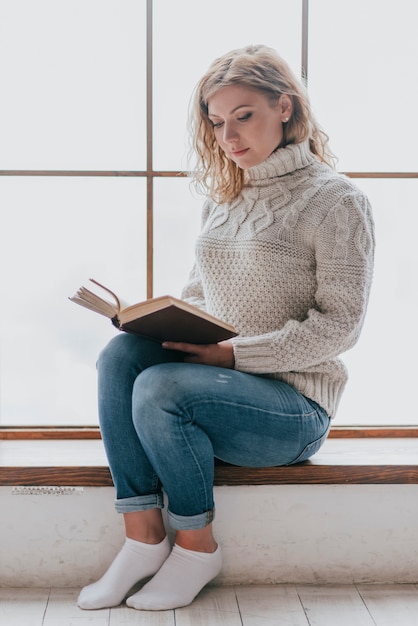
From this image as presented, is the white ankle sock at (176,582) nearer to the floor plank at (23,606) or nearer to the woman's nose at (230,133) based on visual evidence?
the floor plank at (23,606)

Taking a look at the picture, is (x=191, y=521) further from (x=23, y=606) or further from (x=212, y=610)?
(x=23, y=606)

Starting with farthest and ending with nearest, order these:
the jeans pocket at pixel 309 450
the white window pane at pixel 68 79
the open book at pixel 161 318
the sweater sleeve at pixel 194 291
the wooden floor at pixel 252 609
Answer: the white window pane at pixel 68 79, the sweater sleeve at pixel 194 291, the jeans pocket at pixel 309 450, the wooden floor at pixel 252 609, the open book at pixel 161 318

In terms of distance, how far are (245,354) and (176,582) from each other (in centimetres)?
52

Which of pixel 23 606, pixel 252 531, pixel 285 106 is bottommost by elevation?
pixel 23 606

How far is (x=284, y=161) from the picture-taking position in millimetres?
1815

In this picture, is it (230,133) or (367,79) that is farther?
(367,79)

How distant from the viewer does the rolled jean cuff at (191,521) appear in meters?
1.65

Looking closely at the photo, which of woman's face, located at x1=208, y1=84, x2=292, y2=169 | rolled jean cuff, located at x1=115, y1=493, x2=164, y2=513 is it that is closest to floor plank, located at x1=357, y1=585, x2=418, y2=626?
rolled jean cuff, located at x1=115, y1=493, x2=164, y2=513

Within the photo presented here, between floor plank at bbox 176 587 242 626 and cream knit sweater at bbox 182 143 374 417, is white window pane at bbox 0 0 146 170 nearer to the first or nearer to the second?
cream knit sweater at bbox 182 143 374 417

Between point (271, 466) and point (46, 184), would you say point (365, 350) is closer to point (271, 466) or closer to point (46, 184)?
point (271, 466)

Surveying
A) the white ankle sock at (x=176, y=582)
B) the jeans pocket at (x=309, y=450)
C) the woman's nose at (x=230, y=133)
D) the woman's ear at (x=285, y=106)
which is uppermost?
the woman's ear at (x=285, y=106)

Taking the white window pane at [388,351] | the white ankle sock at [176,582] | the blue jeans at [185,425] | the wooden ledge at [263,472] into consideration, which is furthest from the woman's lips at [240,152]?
the white ankle sock at [176,582]

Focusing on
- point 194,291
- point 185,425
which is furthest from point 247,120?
point 185,425

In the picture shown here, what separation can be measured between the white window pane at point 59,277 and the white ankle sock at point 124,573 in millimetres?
634
